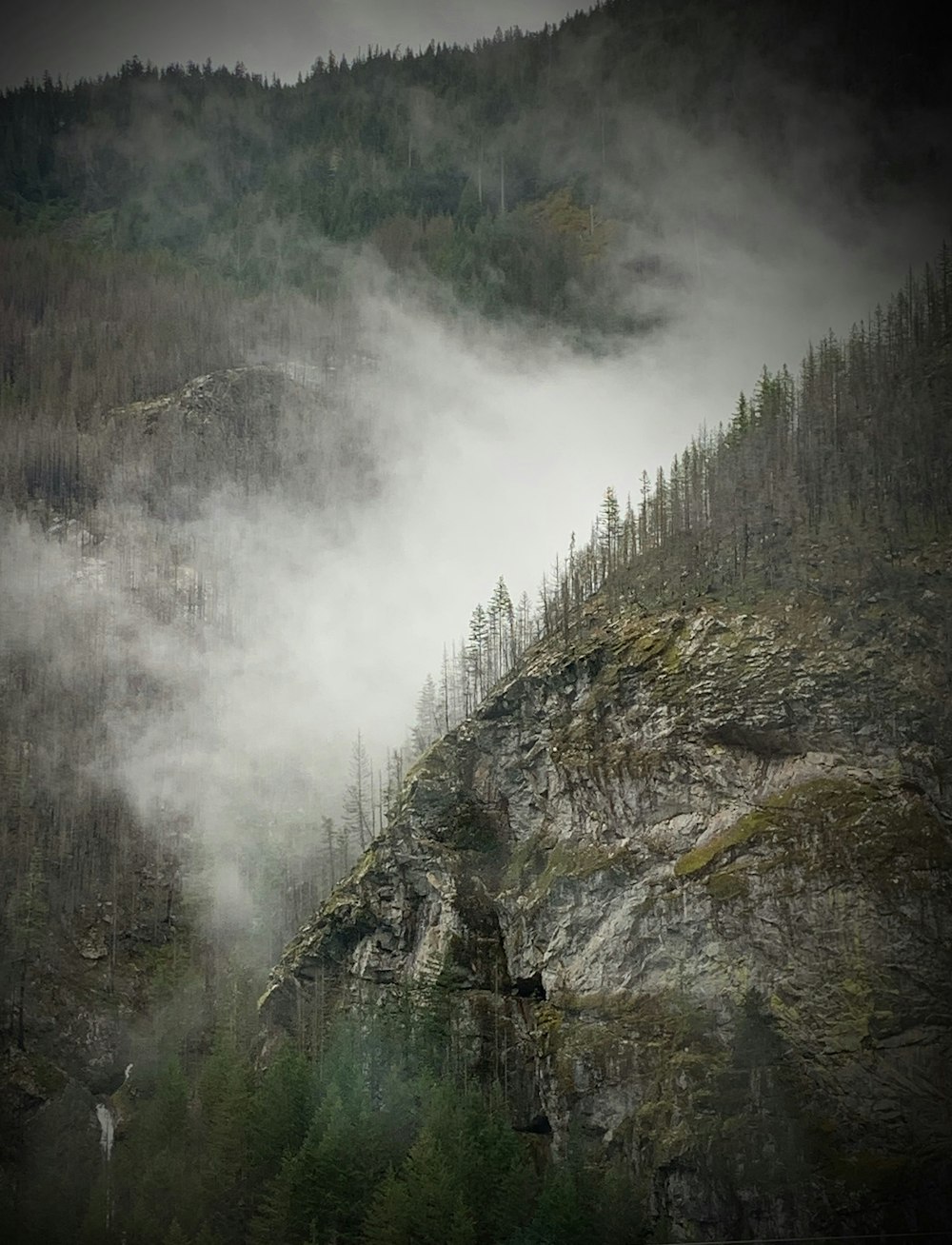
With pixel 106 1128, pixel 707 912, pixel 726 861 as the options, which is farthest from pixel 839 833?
pixel 106 1128

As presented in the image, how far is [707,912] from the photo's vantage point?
96375 mm

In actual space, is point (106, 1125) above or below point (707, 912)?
below

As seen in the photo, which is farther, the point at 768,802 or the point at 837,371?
the point at 837,371

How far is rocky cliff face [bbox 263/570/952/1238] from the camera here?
8619 centimetres

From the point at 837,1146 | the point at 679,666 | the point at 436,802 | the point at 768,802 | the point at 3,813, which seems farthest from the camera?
A: the point at 3,813

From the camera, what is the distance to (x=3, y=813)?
175m

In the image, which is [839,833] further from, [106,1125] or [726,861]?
[106,1125]

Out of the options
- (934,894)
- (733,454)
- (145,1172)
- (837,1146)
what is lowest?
(145,1172)

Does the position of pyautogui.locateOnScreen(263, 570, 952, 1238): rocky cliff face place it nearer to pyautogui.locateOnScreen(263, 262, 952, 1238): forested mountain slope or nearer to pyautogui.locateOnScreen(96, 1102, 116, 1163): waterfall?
pyautogui.locateOnScreen(263, 262, 952, 1238): forested mountain slope

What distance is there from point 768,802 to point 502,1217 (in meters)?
37.1

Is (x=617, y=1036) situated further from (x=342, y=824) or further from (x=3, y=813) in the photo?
(x=3, y=813)

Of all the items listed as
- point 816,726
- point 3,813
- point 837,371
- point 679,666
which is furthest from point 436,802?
point 3,813

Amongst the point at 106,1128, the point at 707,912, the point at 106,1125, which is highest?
the point at 707,912

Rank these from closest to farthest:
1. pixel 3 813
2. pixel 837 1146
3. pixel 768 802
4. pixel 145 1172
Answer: pixel 837 1146
pixel 145 1172
pixel 768 802
pixel 3 813
